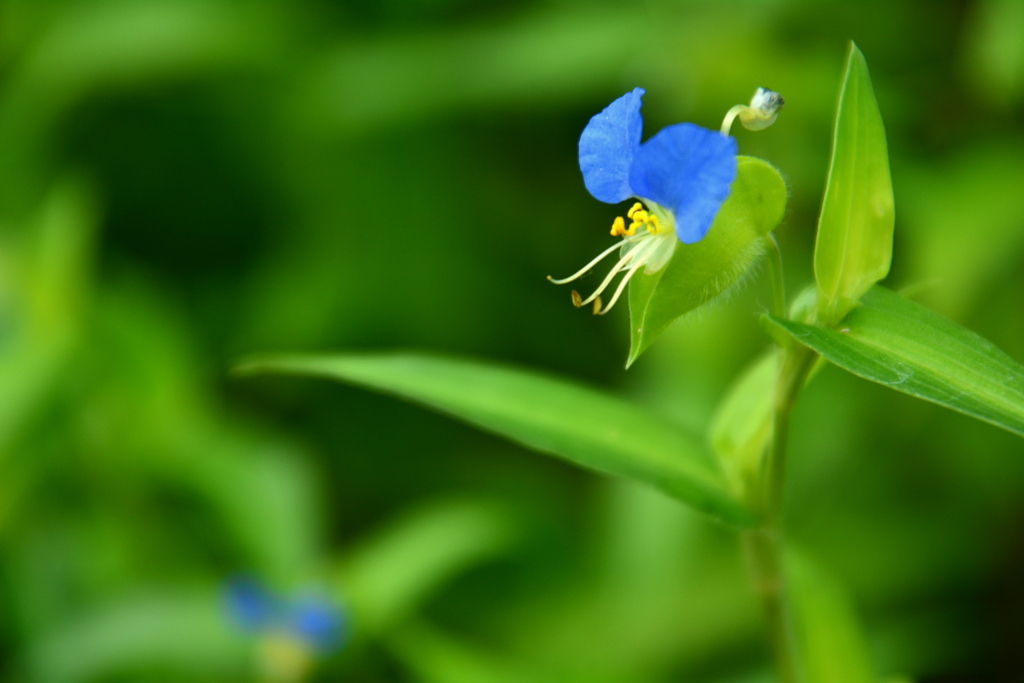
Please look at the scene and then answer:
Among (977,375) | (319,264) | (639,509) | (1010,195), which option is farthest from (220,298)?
(977,375)

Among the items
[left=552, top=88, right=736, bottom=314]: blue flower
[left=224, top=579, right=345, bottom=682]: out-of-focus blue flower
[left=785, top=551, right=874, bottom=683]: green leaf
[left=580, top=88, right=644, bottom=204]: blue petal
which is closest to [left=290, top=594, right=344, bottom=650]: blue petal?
[left=224, top=579, right=345, bottom=682]: out-of-focus blue flower

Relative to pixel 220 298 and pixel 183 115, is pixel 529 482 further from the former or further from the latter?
pixel 183 115

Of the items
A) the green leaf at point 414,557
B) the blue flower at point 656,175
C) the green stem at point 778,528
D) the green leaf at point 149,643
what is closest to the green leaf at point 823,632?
the green stem at point 778,528

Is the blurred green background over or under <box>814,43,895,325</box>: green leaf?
over

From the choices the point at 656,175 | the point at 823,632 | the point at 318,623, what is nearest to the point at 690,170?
the point at 656,175

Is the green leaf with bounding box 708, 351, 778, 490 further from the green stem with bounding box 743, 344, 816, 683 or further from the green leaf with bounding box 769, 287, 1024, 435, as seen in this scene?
the green leaf with bounding box 769, 287, 1024, 435

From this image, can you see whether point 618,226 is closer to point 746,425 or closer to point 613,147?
point 613,147

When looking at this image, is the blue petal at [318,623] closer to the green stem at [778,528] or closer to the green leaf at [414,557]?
the green leaf at [414,557]

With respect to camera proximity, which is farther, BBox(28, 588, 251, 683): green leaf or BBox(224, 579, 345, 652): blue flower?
BBox(28, 588, 251, 683): green leaf
